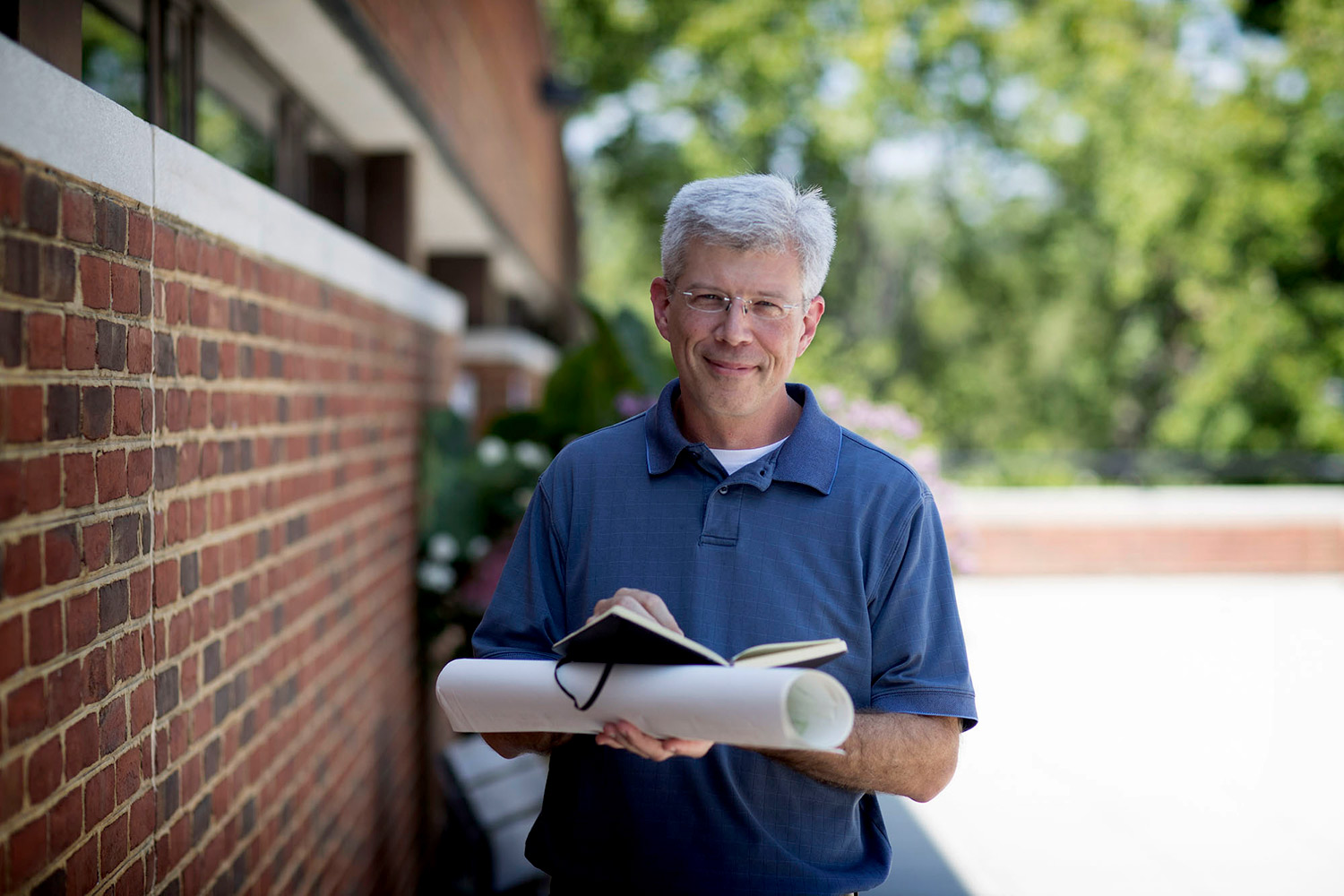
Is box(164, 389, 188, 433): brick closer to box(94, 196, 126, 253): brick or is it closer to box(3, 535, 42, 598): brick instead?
box(94, 196, 126, 253): brick

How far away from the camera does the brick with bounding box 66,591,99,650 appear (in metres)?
1.71

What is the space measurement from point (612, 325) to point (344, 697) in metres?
2.23

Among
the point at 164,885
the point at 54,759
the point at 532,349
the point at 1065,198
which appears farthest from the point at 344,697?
the point at 1065,198

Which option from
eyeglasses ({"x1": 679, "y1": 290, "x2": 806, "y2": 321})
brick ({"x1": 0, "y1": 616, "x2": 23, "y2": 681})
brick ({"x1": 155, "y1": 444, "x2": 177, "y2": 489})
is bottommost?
brick ({"x1": 0, "y1": 616, "x2": 23, "y2": 681})

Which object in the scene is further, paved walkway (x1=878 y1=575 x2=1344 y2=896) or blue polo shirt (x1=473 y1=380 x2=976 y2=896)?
paved walkway (x1=878 y1=575 x2=1344 y2=896)

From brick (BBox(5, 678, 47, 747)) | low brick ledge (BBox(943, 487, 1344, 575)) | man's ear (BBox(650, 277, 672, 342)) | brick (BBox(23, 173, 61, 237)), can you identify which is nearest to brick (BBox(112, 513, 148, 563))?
brick (BBox(5, 678, 47, 747))

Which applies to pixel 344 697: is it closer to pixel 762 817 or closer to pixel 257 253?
pixel 257 253

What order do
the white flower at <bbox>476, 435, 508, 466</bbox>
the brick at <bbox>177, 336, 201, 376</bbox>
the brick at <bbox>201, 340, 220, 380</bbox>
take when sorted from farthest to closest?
the white flower at <bbox>476, 435, 508, 466</bbox>
the brick at <bbox>201, 340, 220, 380</bbox>
the brick at <bbox>177, 336, 201, 376</bbox>

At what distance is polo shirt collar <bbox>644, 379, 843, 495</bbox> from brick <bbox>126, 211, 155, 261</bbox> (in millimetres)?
1023

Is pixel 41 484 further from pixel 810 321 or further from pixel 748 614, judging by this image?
pixel 810 321

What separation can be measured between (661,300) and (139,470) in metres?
1.05

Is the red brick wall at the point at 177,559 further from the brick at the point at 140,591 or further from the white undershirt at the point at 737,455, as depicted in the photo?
the white undershirt at the point at 737,455

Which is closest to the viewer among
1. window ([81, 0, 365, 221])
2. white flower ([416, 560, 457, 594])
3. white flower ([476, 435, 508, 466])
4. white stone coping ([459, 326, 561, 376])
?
window ([81, 0, 365, 221])

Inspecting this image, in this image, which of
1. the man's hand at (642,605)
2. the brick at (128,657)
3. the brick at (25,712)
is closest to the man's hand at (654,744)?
the man's hand at (642,605)
